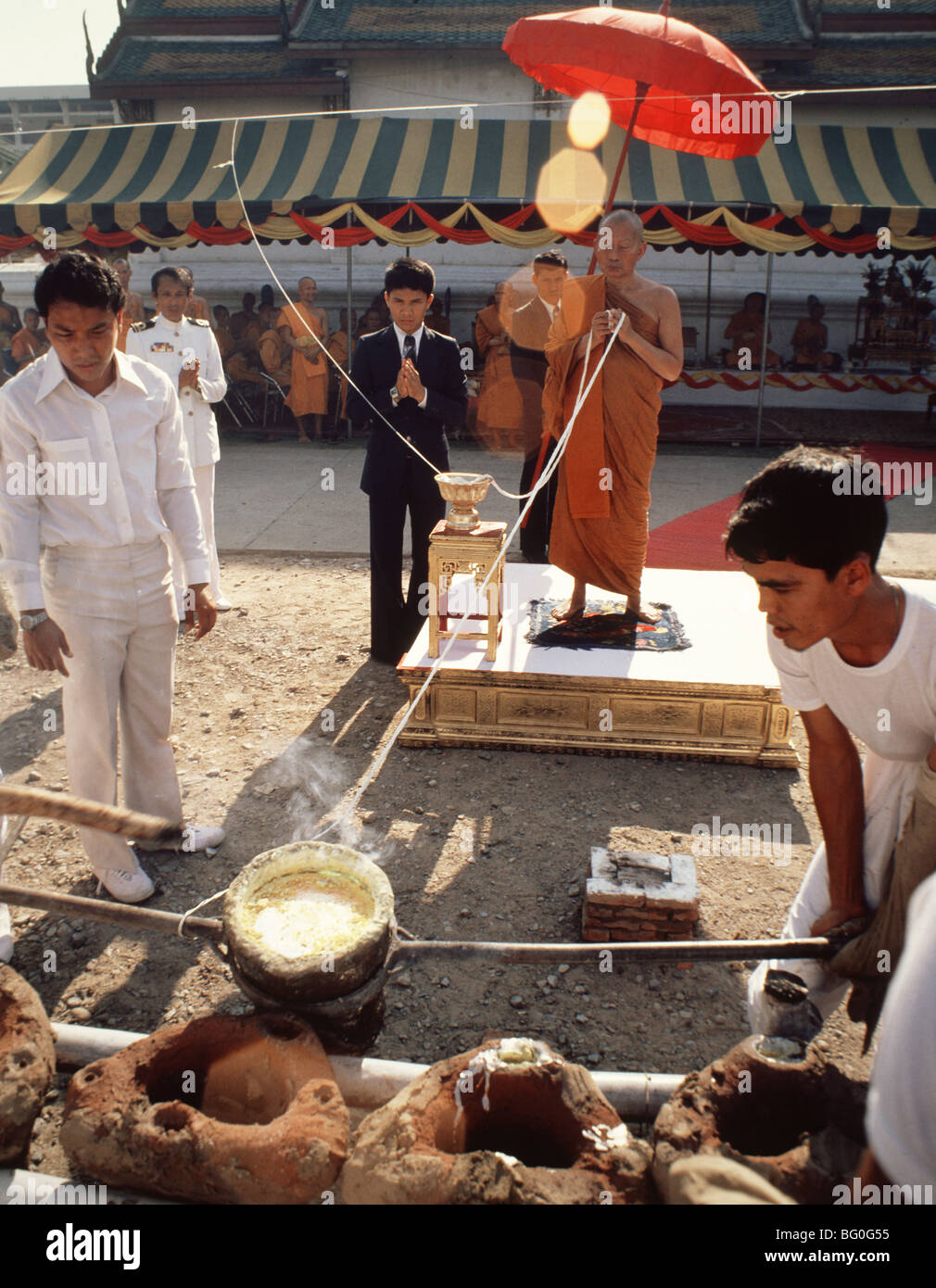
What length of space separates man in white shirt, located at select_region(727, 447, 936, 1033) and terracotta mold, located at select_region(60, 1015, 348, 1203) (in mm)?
986

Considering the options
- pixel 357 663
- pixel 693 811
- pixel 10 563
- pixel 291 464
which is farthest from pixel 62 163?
pixel 693 811

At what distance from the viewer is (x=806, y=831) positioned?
146 inches

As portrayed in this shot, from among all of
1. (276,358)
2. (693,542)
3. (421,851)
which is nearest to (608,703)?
(421,851)

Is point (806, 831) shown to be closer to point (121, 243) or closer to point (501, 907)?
point (501, 907)

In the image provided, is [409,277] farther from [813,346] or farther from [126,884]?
[813,346]

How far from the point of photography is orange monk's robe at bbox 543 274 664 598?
4.31 metres

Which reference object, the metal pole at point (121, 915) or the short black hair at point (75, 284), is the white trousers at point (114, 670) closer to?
the short black hair at point (75, 284)

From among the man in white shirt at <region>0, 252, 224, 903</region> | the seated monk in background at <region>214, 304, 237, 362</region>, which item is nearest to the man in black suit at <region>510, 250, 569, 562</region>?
the man in white shirt at <region>0, 252, 224, 903</region>

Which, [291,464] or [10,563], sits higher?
[10,563]

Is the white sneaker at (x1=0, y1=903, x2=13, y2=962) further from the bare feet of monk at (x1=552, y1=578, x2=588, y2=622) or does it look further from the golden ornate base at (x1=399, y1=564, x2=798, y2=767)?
the bare feet of monk at (x1=552, y1=578, x2=588, y2=622)

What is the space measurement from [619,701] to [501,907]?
1284 mm

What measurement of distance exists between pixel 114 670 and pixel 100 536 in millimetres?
447
